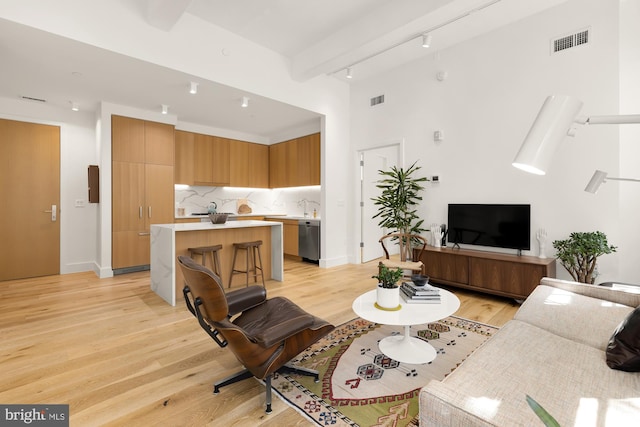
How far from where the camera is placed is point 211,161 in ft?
21.5

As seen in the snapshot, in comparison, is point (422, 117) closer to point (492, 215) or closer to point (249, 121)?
point (492, 215)

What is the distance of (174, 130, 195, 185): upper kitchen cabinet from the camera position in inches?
239

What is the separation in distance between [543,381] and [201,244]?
12.2 feet

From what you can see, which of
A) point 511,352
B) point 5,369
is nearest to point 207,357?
point 5,369

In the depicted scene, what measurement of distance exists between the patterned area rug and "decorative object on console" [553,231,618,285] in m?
1.38

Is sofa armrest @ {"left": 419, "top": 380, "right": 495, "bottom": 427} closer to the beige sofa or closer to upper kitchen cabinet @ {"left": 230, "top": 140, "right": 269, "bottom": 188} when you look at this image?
the beige sofa

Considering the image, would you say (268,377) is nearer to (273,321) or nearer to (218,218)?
(273,321)

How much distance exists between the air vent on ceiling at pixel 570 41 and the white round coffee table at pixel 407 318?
11.4 ft

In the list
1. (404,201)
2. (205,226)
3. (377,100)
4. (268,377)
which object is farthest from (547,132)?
(377,100)

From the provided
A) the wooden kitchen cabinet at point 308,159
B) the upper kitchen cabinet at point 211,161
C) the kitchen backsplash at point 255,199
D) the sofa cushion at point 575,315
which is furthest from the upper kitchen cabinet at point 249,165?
the sofa cushion at point 575,315

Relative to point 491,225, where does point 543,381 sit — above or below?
below

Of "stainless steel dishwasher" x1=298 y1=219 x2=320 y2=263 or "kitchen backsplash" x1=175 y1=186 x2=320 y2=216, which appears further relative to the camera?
"kitchen backsplash" x1=175 y1=186 x2=320 y2=216

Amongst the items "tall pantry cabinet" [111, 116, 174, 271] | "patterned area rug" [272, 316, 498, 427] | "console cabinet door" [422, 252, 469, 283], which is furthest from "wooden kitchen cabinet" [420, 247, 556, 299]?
"tall pantry cabinet" [111, 116, 174, 271]

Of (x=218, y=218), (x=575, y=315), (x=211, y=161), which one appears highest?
(x=211, y=161)
